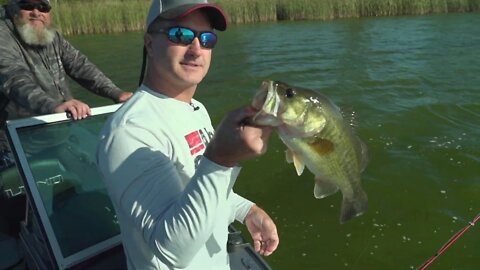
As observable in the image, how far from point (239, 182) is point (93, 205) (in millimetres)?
3643

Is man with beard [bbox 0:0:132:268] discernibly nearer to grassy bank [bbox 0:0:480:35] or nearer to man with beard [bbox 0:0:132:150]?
man with beard [bbox 0:0:132:150]

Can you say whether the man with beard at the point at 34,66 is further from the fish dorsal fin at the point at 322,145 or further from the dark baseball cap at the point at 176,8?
the fish dorsal fin at the point at 322,145

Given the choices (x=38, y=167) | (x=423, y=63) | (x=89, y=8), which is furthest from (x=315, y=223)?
(x=89, y=8)

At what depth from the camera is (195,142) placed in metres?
1.90

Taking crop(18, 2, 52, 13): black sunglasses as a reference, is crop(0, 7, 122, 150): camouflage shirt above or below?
below

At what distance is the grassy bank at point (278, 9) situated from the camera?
22.4 metres

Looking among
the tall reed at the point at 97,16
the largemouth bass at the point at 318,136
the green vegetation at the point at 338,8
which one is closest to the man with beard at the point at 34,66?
the largemouth bass at the point at 318,136

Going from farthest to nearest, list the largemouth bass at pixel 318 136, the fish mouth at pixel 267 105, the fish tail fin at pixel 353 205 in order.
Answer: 1. the fish tail fin at pixel 353 205
2. the largemouth bass at pixel 318 136
3. the fish mouth at pixel 267 105

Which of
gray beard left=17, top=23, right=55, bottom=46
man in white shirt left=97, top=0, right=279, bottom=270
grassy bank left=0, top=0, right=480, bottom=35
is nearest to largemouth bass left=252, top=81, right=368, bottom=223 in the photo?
man in white shirt left=97, top=0, right=279, bottom=270

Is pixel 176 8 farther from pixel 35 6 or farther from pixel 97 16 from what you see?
pixel 97 16

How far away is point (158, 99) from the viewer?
6.07 ft

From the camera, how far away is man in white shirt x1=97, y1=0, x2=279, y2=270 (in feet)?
4.58

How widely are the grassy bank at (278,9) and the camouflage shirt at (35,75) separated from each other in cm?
1884

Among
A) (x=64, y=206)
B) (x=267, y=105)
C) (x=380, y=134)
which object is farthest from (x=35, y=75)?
(x=380, y=134)
